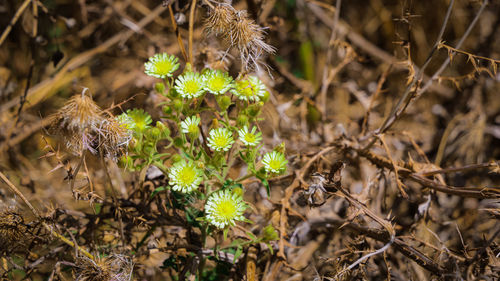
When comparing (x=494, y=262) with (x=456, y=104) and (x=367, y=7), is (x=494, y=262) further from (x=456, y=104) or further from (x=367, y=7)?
(x=367, y=7)

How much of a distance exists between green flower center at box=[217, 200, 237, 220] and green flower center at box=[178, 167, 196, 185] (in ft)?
0.41

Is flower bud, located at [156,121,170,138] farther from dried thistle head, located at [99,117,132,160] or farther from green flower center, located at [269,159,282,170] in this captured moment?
green flower center, located at [269,159,282,170]

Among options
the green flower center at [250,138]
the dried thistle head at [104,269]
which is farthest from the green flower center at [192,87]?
the dried thistle head at [104,269]

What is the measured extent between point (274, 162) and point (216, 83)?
34cm

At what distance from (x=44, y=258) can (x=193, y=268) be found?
58 cm

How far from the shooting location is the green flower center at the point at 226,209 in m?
1.23

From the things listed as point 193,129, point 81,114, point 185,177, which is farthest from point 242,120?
point 81,114

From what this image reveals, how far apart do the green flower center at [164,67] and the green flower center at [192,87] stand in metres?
0.09

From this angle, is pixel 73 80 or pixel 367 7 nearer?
pixel 73 80

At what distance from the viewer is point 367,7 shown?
2.74 meters

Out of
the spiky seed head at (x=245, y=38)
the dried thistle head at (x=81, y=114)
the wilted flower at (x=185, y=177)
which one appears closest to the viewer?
the dried thistle head at (x=81, y=114)

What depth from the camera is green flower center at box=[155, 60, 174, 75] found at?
1.36 metres

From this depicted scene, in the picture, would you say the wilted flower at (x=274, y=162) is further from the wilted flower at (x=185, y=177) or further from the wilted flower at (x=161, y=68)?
the wilted flower at (x=161, y=68)

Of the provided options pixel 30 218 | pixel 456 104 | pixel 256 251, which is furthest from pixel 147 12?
pixel 456 104
